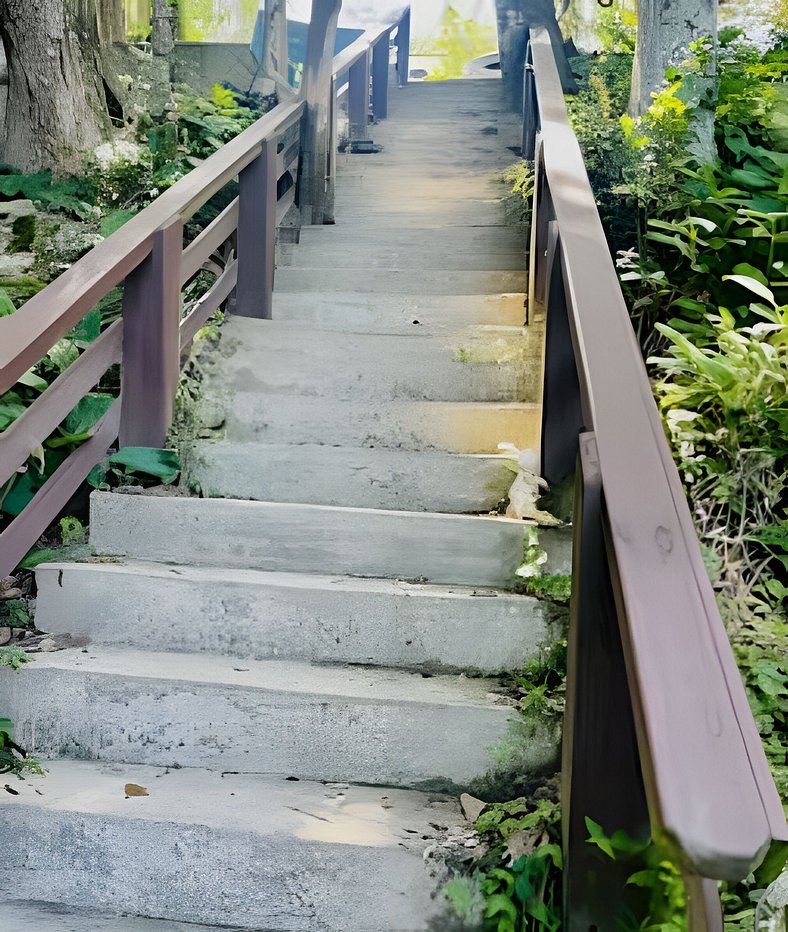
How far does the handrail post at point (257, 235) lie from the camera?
4141 mm

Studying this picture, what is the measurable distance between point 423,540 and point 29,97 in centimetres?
442

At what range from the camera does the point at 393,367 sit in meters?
3.80

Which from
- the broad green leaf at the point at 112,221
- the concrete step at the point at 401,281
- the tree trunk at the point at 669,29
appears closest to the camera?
the tree trunk at the point at 669,29

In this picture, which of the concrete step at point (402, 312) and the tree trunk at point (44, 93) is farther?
the tree trunk at point (44, 93)

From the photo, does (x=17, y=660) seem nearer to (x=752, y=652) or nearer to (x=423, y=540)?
(x=423, y=540)

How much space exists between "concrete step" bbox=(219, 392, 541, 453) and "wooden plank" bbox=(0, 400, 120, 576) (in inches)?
14.6

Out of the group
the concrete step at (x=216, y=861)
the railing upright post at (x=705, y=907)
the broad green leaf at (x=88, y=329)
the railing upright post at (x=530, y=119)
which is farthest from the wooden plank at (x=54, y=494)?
the railing upright post at (x=530, y=119)

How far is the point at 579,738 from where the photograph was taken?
1.71 meters

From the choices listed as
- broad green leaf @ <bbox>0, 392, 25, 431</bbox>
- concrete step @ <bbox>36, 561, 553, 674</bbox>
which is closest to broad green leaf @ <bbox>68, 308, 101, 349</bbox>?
broad green leaf @ <bbox>0, 392, 25, 431</bbox>

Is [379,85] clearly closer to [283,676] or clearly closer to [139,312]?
[139,312]

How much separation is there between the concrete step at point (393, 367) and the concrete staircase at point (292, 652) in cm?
1

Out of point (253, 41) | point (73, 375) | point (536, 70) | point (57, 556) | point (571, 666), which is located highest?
point (253, 41)

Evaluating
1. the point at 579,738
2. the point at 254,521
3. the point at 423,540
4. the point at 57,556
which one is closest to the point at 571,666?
the point at 579,738

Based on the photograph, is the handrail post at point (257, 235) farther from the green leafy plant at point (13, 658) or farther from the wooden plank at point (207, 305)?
the green leafy plant at point (13, 658)
